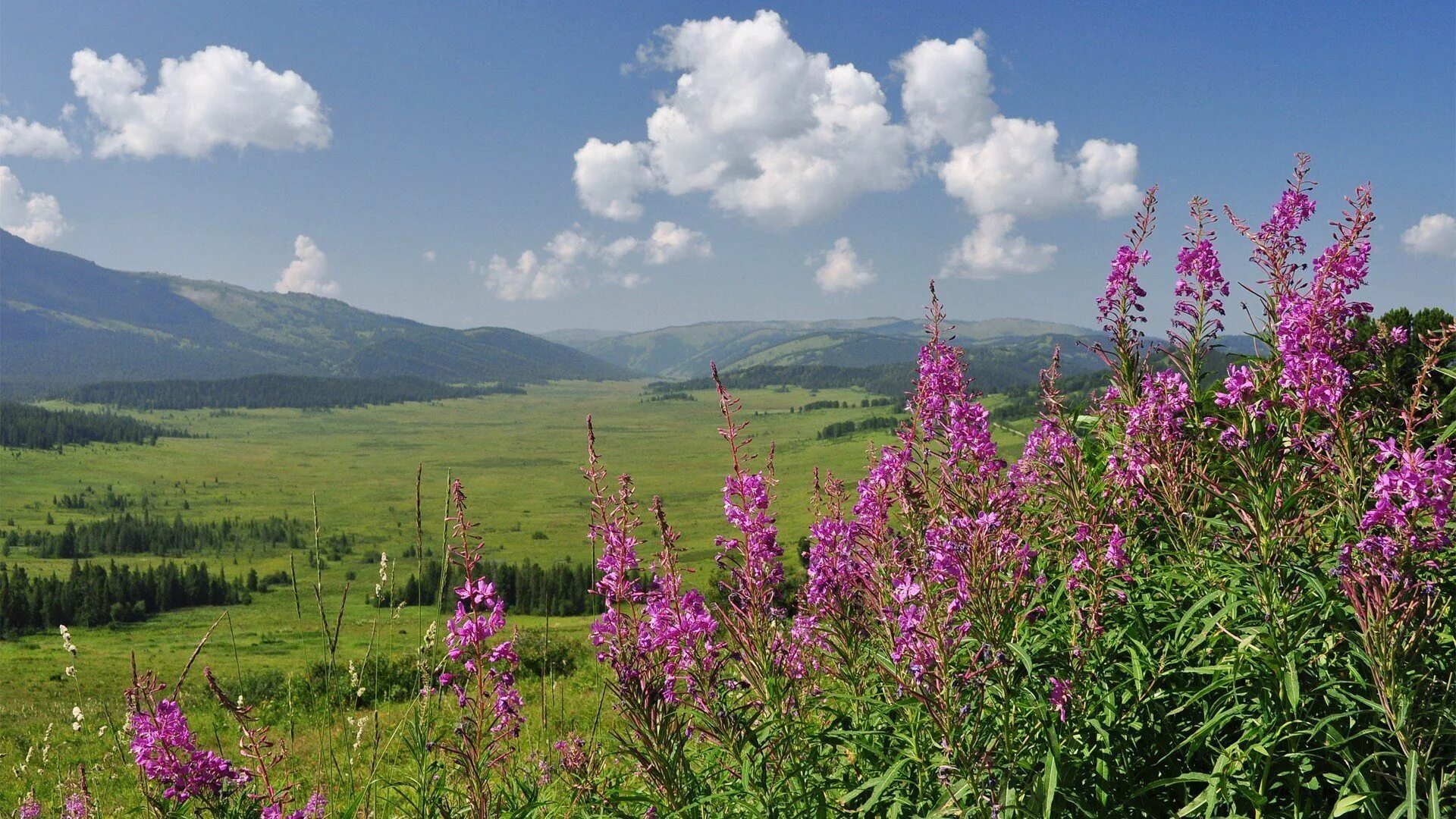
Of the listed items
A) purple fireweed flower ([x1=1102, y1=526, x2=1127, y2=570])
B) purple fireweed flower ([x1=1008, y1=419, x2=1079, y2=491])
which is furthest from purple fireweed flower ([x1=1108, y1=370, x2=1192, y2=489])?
purple fireweed flower ([x1=1102, y1=526, x2=1127, y2=570])

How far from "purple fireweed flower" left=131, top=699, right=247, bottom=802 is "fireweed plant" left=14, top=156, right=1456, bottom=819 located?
0.05 ft

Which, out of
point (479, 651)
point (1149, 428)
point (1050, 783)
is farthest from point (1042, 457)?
point (479, 651)

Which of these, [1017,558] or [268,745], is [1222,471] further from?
[268,745]

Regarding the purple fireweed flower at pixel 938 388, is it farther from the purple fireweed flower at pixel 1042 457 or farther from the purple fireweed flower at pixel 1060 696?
the purple fireweed flower at pixel 1060 696

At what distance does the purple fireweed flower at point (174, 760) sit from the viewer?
461cm

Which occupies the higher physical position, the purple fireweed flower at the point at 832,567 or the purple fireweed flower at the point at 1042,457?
the purple fireweed flower at the point at 1042,457

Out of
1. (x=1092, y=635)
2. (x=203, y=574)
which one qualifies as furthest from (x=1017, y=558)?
(x=203, y=574)

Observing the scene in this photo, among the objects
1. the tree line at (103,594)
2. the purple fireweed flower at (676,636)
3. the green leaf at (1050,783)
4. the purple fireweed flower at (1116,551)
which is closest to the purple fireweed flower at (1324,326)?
the purple fireweed flower at (1116,551)

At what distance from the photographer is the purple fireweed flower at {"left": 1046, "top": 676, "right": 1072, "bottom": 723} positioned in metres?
4.26

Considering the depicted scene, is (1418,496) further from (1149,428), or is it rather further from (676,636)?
(676,636)

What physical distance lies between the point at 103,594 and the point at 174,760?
200221 mm

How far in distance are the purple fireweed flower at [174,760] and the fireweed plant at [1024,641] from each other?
0.02 m

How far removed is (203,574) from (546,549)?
239 ft

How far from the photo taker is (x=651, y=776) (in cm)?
448
